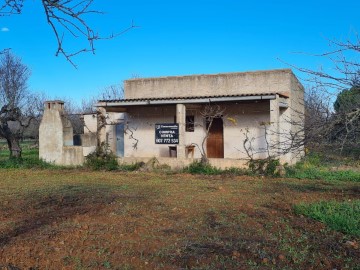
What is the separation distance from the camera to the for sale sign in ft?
47.9

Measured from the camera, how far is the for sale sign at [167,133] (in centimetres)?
1460

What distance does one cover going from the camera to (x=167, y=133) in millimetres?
14758

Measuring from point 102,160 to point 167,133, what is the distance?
9.40 ft

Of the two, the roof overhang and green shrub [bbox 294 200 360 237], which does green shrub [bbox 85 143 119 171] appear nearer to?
the roof overhang

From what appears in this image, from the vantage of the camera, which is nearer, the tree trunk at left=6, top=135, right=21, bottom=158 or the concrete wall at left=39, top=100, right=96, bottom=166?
the concrete wall at left=39, top=100, right=96, bottom=166

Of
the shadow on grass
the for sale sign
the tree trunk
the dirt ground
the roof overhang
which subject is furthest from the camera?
the tree trunk

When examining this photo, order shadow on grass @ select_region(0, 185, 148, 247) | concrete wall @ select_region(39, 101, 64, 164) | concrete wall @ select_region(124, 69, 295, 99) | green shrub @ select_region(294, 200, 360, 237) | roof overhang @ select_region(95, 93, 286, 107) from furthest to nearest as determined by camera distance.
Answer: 1. concrete wall @ select_region(39, 101, 64, 164)
2. concrete wall @ select_region(124, 69, 295, 99)
3. roof overhang @ select_region(95, 93, 286, 107)
4. shadow on grass @ select_region(0, 185, 148, 247)
5. green shrub @ select_region(294, 200, 360, 237)

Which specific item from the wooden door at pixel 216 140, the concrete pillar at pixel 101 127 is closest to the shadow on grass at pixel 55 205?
the concrete pillar at pixel 101 127

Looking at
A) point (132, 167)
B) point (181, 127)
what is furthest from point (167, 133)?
point (132, 167)

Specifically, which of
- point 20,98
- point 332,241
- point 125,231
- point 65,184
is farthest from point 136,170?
point 20,98

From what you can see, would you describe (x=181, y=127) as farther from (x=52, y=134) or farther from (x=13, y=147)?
(x=13, y=147)

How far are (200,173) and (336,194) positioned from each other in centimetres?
557

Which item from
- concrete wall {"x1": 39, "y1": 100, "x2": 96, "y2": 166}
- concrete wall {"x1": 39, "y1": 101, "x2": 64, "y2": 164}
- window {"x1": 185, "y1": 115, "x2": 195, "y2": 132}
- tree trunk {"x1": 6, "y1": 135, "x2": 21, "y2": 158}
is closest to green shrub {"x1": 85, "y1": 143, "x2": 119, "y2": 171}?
concrete wall {"x1": 39, "y1": 100, "x2": 96, "y2": 166}

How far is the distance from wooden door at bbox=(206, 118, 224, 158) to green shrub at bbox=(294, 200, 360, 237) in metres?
8.97
